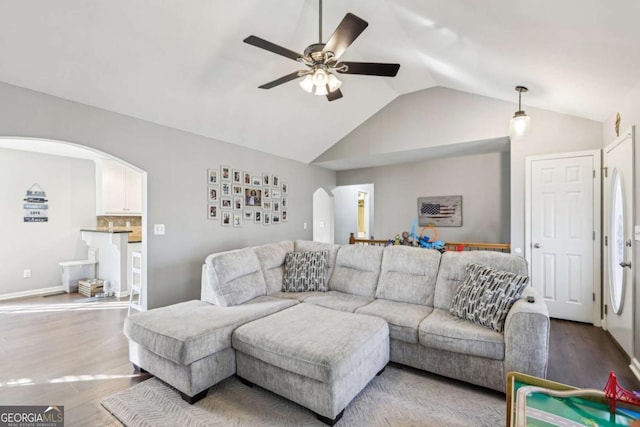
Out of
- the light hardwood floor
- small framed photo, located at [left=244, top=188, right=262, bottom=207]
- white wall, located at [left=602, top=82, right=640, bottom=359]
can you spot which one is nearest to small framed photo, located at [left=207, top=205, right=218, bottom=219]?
small framed photo, located at [left=244, top=188, right=262, bottom=207]

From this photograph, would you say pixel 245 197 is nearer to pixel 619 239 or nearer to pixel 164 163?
pixel 164 163

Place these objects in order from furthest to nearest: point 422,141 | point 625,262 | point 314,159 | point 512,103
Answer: point 314,159
point 422,141
point 512,103
point 625,262

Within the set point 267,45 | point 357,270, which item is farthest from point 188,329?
point 267,45

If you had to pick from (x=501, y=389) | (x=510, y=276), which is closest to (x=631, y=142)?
(x=510, y=276)

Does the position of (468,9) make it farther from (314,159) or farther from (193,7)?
(314,159)

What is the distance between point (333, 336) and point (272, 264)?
5.19 ft

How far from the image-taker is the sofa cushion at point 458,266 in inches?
103

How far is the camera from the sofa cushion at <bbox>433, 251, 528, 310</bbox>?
8.60 ft

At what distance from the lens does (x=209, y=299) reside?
3.04 meters

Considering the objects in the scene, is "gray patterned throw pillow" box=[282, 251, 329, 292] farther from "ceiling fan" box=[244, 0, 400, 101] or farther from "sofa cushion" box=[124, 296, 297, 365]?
"ceiling fan" box=[244, 0, 400, 101]

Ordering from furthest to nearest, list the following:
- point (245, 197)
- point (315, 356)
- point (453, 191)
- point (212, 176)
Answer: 1. point (453, 191)
2. point (245, 197)
3. point (212, 176)
4. point (315, 356)

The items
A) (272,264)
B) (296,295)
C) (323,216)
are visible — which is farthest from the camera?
(323,216)

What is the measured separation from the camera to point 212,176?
4.38 meters

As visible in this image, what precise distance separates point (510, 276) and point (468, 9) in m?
2.04
